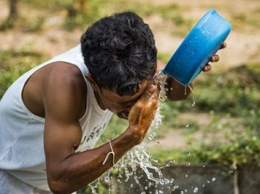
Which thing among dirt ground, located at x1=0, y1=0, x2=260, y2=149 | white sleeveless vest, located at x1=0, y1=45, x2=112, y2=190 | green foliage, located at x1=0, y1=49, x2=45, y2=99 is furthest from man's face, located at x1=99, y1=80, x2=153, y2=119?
dirt ground, located at x1=0, y1=0, x2=260, y2=149

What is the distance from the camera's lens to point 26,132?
362 cm

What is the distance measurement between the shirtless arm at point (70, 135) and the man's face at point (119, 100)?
0.03 metres

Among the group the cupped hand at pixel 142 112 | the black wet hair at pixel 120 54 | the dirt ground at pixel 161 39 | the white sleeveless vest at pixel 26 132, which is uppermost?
the black wet hair at pixel 120 54

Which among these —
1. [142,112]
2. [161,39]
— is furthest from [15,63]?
[142,112]

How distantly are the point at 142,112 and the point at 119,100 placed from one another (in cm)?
11

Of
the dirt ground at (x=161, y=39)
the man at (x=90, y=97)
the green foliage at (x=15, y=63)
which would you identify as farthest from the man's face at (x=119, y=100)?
the dirt ground at (x=161, y=39)

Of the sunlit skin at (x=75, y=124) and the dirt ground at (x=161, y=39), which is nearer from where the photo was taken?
the sunlit skin at (x=75, y=124)

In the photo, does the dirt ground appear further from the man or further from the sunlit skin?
the sunlit skin

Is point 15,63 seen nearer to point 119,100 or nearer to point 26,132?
point 26,132

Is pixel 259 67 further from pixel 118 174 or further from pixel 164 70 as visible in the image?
pixel 164 70

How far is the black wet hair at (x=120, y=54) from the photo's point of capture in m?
3.17

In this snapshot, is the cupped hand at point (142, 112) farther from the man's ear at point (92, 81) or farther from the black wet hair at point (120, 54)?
the man's ear at point (92, 81)

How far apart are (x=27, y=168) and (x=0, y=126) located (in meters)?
0.24

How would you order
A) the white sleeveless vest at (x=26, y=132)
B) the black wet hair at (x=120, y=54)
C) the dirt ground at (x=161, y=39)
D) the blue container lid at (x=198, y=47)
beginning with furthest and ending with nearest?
the dirt ground at (x=161, y=39), the white sleeveless vest at (x=26, y=132), the blue container lid at (x=198, y=47), the black wet hair at (x=120, y=54)
